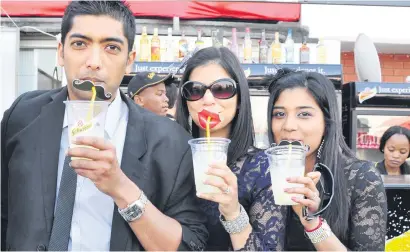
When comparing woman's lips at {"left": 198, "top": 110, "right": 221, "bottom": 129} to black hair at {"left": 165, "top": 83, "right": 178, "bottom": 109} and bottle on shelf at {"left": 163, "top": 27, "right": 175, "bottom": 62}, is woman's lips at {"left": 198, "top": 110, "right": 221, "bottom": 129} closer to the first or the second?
black hair at {"left": 165, "top": 83, "right": 178, "bottom": 109}

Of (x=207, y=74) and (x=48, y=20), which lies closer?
(x=207, y=74)

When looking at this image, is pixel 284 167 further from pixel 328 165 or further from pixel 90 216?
pixel 90 216

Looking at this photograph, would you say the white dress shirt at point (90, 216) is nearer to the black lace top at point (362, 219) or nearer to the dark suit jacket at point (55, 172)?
the dark suit jacket at point (55, 172)

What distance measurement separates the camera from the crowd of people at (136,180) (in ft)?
5.09

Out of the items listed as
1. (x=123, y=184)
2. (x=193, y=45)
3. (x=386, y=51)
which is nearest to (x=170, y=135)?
(x=123, y=184)

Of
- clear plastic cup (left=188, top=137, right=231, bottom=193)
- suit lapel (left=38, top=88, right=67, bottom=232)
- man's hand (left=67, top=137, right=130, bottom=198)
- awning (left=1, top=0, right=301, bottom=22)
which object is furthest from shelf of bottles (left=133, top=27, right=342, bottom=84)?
man's hand (left=67, top=137, right=130, bottom=198)

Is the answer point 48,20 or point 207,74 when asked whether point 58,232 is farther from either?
point 48,20

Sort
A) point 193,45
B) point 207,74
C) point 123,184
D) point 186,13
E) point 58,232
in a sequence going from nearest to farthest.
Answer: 1. point 123,184
2. point 58,232
3. point 207,74
4. point 193,45
5. point 186,13

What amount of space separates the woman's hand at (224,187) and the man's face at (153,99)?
89.7 inches

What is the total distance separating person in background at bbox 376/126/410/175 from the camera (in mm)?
4477

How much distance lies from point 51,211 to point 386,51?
714cm

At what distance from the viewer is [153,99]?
3869 millimetres

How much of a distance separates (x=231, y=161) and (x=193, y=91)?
13.6 inches

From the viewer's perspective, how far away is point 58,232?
1552 millimetres
